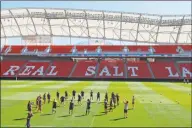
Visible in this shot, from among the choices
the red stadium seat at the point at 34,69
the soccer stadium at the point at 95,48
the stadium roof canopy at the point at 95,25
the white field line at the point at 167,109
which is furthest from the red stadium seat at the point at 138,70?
the white field line at the point at 167,109

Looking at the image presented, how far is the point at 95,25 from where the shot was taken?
240 ft

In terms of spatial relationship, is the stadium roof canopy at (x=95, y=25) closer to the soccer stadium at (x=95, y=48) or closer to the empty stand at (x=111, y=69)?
the soccer stadium at (x=95, y=48)

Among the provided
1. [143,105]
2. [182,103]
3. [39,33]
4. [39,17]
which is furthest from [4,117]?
[39,33]

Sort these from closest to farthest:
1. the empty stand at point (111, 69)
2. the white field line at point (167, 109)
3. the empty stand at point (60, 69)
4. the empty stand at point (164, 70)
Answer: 1. the white field line at point (167, 109)
2. the empty stand at point (164, 70)
3. the empty stand at point (111, 69)
4. the empty stand at point (60, 69)

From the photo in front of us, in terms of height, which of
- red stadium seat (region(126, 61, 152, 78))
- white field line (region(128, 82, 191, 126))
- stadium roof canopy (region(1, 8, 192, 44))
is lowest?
white field line (region(128, 82, 191, 126))

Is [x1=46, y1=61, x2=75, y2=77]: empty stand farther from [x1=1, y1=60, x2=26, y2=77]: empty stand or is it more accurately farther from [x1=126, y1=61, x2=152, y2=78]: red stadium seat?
[x1=126, y1=61, x2=152, y2=78]: red stadium seat

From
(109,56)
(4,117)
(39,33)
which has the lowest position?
(4,117)

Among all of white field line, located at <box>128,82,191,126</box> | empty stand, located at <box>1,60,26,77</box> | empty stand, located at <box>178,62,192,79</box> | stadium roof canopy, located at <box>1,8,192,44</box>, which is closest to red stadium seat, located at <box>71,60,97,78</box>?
stadium roof canopy, located at <box>1,8,192,44</box>

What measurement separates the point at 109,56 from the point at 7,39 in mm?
28827

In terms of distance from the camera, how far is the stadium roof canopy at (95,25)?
69062mm

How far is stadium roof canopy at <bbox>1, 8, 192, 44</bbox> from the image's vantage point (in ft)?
227

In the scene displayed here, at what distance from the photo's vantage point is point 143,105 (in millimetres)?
30078

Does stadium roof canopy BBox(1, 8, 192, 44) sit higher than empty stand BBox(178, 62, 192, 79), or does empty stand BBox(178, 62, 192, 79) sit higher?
stadium roof canopy BBox(1, 8, 192, 44)

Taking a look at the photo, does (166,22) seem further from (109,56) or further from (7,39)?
(7,39)
